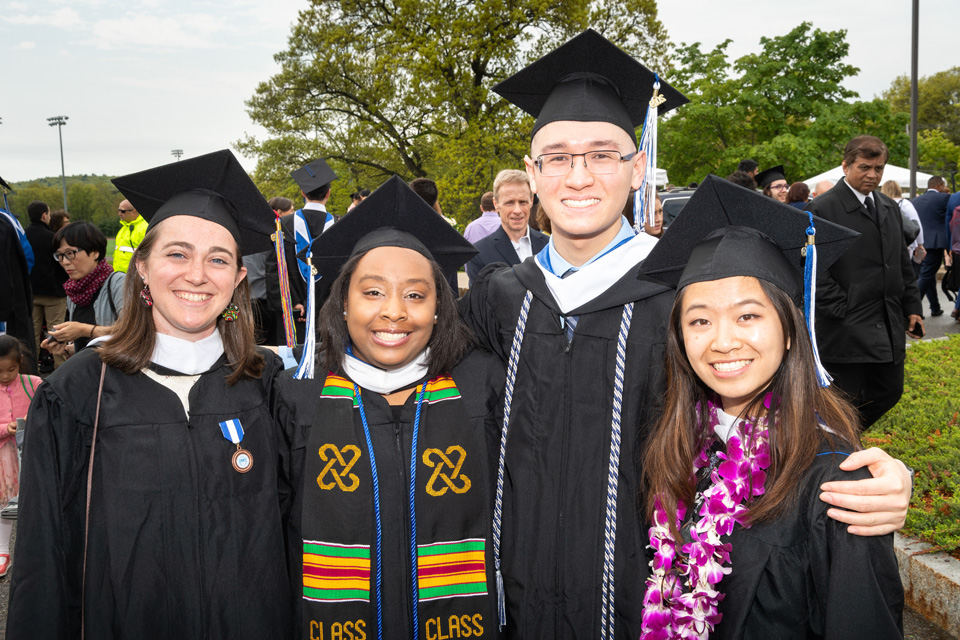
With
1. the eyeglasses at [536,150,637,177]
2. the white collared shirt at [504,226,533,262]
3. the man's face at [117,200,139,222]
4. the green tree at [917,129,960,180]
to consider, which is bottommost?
the white collared shirt at [504,226,533,262]

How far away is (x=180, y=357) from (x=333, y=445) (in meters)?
0.60

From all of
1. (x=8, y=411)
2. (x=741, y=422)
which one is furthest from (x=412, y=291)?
(x=8, y=411)

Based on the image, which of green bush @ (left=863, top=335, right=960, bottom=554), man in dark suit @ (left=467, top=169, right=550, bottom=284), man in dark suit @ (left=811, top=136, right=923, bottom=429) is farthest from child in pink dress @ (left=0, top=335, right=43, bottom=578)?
man in dark suit @ (left=811, top=136, right=923, bottom=429)

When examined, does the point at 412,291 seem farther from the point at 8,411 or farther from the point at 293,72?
the point at 293,72

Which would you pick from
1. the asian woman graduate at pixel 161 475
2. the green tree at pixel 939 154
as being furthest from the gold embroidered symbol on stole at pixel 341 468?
the green tree at pixel 939 154

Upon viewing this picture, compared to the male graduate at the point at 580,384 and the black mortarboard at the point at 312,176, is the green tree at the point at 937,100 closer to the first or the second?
the black mortarboard at the point at 312,176

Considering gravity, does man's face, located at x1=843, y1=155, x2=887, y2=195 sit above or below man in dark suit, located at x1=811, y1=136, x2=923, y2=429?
above

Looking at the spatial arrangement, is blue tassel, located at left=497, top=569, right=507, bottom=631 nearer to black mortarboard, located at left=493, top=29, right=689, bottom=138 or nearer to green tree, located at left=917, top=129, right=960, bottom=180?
black mortarboard, located at left=493, top=29, right=689, bottom=138

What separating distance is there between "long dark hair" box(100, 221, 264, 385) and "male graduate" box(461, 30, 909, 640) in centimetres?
90

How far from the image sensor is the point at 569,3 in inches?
711

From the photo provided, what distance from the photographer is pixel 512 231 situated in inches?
242

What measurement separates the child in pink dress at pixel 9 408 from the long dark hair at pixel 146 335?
2.44 metres

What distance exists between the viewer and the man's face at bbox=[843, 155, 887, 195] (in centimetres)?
488

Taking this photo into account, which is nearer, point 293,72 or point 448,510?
point 448,510
